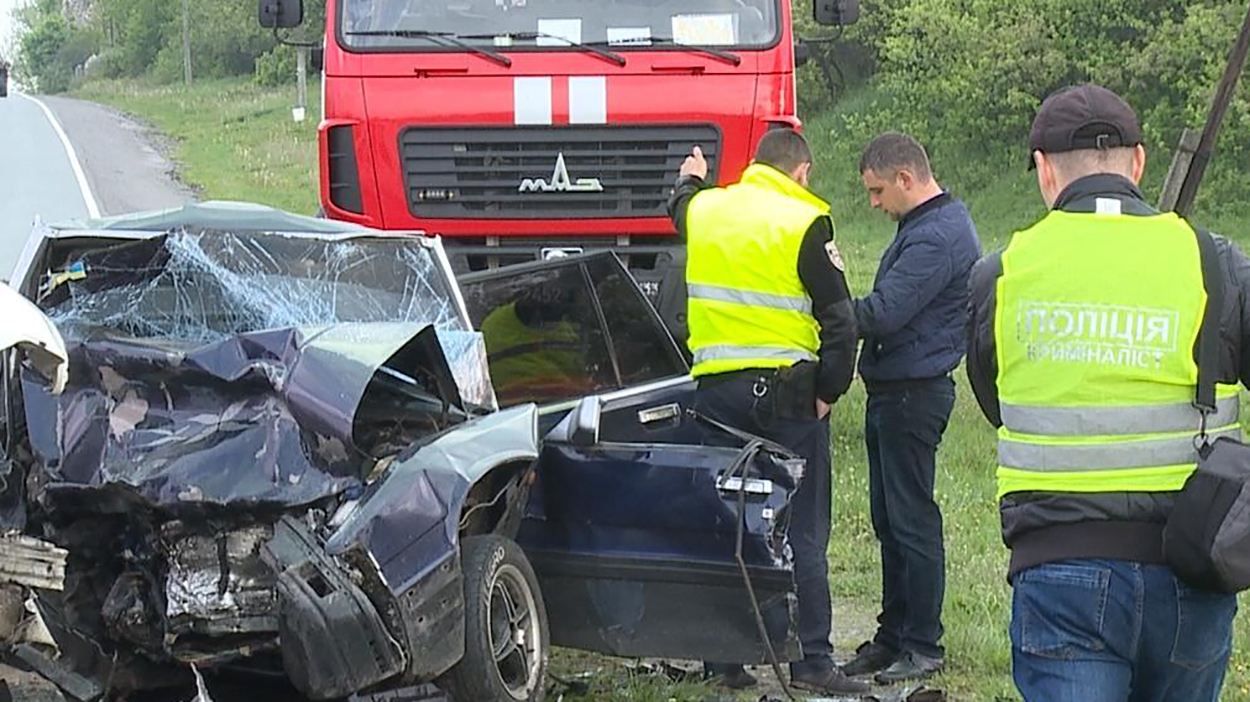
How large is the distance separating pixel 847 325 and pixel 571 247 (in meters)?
2.86

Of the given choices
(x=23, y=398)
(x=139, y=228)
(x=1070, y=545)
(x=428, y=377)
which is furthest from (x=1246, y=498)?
(x=139, y=228)

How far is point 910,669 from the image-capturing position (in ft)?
18.3

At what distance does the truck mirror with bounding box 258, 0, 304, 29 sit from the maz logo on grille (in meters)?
1.61

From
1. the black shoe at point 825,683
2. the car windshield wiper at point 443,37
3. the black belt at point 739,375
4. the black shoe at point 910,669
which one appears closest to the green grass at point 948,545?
the black shoe at point 910,669

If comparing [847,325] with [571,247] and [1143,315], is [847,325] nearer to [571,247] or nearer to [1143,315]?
[1143,315]

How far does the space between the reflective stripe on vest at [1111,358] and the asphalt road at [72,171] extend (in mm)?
12071

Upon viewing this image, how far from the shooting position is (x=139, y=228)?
17.7 feet

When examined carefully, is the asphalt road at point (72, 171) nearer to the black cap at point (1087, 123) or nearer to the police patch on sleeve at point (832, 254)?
the police patch on sleeve at point (832, 254)

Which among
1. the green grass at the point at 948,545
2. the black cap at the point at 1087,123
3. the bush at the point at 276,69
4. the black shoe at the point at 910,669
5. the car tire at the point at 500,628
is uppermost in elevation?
the black cap at the point at 1087,123

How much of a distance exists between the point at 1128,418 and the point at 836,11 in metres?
5.72

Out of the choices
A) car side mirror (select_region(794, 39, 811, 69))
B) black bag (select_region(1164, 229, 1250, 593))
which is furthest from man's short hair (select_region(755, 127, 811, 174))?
car side mirror (select_region(794, 39, 811, 69))

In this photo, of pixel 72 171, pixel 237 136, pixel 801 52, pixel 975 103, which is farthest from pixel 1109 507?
pixel 237 136

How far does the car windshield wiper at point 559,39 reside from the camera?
25.5 ft

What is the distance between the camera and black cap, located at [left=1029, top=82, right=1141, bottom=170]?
10.3ft
